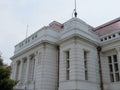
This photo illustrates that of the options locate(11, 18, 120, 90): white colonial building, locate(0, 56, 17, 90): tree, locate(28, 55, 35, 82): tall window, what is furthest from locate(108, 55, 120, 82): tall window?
locate(0, 56, 17, 90): tree

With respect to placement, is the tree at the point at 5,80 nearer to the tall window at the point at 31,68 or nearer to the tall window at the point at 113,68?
the tall window at the point at 31,68

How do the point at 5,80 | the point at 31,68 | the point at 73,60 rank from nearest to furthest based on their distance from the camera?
the point at 5,80, the point at 73,60, the point at 31,68

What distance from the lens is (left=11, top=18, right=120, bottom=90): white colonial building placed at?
16.7 meters

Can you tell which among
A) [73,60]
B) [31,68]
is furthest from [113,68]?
[31,68]

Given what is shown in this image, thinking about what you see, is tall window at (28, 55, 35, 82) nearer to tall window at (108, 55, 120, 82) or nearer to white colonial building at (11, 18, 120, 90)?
white colonial building at (11, 18, 120, 90)

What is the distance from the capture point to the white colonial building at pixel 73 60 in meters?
16.7

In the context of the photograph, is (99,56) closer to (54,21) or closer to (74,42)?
(74,42)

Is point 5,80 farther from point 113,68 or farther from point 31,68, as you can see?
point 113,68

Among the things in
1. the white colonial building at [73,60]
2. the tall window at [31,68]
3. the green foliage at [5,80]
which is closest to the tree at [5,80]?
the green foliage at [5,80]

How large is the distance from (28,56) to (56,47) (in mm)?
4222

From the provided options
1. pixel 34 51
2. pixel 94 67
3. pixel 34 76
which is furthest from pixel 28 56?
pixel 94 67

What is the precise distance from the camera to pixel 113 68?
18297 millimetres

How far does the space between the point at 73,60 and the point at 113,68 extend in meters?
5.16

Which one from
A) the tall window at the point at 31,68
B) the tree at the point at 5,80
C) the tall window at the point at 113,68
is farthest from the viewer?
the tall window at the point at 31,68
